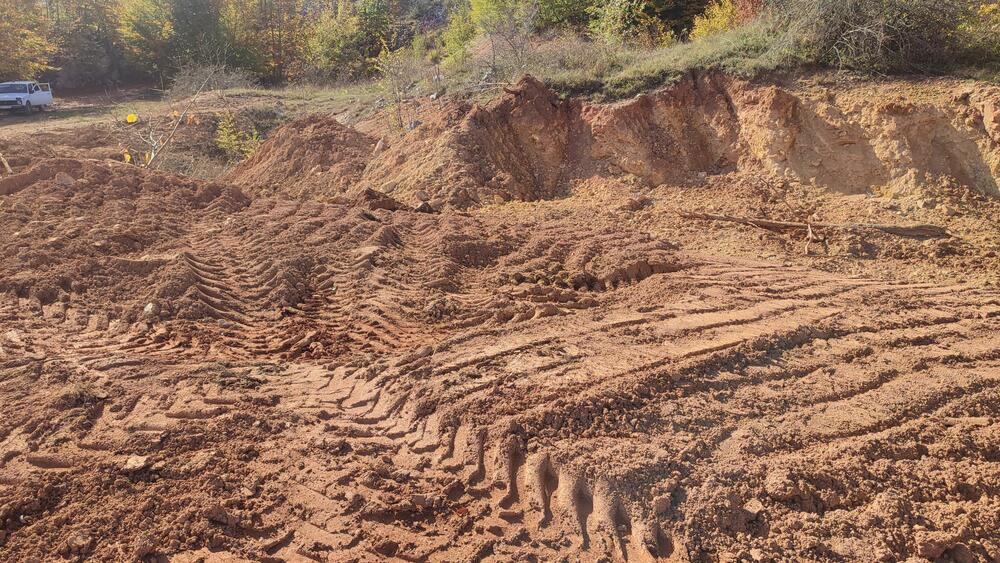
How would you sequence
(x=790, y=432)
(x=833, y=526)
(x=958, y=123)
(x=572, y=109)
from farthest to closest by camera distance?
1. (x=572, y=109)
2. (x=958, y=123)
3. (x=790, y=432)
4. (x=833, y=526)

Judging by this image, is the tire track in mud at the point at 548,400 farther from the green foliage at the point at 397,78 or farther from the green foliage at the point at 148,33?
the green foliage at the point at 148,33

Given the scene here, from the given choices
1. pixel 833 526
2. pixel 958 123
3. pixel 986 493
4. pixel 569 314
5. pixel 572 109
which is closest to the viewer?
pixel 833 526

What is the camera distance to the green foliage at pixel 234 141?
42.9 ft

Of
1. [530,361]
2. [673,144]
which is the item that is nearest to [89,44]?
[673,144]

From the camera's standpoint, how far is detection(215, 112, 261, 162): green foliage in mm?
13086

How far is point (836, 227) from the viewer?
671 centimetres

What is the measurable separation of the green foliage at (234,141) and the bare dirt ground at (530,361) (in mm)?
4916

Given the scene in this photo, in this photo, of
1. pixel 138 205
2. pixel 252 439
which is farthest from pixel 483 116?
pixel 252 439

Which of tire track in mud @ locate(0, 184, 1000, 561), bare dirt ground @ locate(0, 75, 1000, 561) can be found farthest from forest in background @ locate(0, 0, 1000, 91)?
tire track in mud @ locate(0, 184, 1000, 561)

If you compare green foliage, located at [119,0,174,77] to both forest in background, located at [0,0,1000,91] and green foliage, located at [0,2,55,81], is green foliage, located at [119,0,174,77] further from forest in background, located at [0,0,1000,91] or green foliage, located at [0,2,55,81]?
green foliage, located at [0,2,55,81]

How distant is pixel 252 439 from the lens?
3543 mm

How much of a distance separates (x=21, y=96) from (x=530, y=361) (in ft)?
65.0

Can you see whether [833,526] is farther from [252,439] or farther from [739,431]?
[252,439]

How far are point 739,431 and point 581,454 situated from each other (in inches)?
36.0
